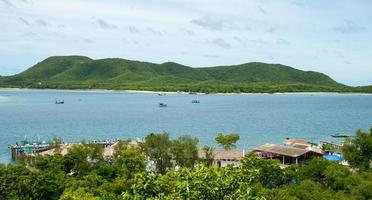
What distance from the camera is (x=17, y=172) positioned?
24.9m

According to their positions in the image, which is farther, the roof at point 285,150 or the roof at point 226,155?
the roof at point 285,150

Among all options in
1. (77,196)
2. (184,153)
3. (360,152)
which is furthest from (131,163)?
(360,152)

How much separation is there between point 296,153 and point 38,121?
217ft

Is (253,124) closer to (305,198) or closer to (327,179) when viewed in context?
(327,179)

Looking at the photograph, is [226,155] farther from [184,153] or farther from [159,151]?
[159,151]

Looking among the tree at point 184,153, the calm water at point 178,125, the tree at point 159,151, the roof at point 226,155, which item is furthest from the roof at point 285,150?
the tree at point 159,151

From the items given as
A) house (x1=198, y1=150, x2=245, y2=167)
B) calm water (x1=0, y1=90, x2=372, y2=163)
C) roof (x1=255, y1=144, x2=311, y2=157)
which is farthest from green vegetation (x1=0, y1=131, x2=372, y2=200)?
calm water (x1=0, y1=90, x2=372, y2=163)

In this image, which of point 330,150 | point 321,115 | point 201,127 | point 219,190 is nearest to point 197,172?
point 219,190

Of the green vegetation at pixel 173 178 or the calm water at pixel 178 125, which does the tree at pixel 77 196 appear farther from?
the calm water at pixel 178 125

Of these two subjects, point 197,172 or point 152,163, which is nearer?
point 197,172

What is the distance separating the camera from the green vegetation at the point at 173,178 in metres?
9.42

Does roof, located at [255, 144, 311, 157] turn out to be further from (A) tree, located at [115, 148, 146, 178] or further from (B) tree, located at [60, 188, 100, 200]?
(B) tree, located at [60, 188, 100, 200]

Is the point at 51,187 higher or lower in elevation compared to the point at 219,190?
lower

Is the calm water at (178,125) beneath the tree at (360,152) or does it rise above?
beneath
